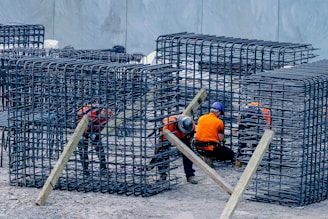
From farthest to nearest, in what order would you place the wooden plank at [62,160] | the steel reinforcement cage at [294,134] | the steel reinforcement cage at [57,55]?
the steel reinforcement cage at [57,55], the wooden plank at [62,160], the steel reinforcement cage at [294,134]

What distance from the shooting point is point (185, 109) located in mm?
18578

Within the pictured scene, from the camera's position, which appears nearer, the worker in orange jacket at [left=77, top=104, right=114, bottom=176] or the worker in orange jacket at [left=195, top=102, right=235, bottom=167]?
the worker in orange jacket at [left=77, top=104, right=114, bottom=176]

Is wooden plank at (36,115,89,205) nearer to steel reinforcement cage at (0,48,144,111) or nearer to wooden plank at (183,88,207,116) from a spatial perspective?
wooden plank at (183,88,207,116)

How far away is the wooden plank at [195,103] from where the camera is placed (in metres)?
18.3

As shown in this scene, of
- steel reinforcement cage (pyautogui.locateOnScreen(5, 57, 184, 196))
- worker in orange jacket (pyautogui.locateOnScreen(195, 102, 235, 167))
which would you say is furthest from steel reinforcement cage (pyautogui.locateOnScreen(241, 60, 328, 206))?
worker in orange jacket (pyautogui.locateOnScreen(195, 102, 235, 167))

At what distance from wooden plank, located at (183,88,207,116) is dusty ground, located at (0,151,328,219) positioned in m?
1.54

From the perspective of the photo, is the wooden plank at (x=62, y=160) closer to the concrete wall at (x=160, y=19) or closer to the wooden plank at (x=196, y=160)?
the wooden plank at (x=196, y=160)

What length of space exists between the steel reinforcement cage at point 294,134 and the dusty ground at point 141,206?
0.25 meters

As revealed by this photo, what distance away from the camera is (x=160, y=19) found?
3070 centimetres

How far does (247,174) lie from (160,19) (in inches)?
615

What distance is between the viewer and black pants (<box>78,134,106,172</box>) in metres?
16.6

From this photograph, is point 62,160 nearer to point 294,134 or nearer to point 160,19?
point 294,134

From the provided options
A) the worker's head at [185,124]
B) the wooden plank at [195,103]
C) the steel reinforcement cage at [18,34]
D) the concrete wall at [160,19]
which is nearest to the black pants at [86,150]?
the worker's head at [185,124]

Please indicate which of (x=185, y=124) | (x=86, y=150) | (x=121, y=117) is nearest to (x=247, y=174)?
(x=185, y=124)
